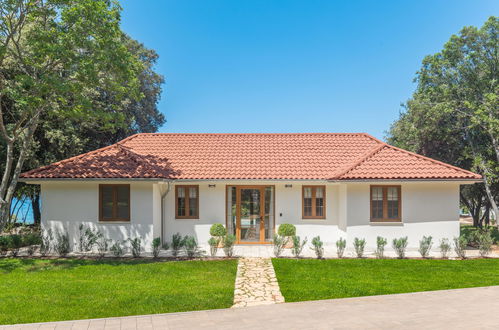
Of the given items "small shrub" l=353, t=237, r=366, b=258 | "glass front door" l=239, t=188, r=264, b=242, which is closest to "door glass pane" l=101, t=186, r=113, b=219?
"glass front door" l=239, t=188, r=264, b=242

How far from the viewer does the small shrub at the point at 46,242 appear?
13.3 metres

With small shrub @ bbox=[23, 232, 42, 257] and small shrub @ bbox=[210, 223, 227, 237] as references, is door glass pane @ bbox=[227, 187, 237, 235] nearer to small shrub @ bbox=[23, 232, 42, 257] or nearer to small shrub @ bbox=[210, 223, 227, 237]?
small shrub @ bbox=[210, 223, 227, 237]

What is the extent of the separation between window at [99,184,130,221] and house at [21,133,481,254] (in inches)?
1.7

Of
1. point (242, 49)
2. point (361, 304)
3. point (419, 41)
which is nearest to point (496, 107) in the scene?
point (419, 41)

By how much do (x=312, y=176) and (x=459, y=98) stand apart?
36.9 feet

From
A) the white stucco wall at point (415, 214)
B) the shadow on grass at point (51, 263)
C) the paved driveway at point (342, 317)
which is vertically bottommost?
the shadow on grass at point (51, 263)

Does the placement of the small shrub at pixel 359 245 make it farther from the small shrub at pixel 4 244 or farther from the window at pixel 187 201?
the small shrub at pixel 4 244

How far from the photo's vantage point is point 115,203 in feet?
47.3

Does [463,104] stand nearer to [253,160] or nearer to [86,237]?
[253,160]

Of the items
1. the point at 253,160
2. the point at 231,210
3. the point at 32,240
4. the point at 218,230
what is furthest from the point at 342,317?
the point at 32,240

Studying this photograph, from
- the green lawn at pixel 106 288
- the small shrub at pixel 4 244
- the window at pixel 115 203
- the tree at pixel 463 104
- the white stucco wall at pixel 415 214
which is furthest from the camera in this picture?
the tree at pixel 463 104

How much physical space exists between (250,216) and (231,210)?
927mm

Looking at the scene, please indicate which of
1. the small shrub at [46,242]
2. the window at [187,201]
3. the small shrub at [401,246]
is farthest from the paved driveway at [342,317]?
the window at [187,201]

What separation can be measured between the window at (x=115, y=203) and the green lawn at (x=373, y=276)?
22.4 feet
